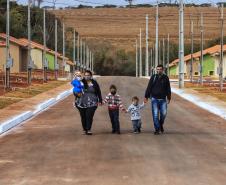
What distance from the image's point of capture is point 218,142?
1716cm

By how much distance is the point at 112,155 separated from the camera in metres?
14.4

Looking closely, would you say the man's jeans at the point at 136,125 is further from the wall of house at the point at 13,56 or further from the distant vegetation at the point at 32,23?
the distant vegetation at the point at 32,23

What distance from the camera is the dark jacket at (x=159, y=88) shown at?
18953mm

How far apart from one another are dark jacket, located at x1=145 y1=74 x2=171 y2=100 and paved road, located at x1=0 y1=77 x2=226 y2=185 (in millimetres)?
1068

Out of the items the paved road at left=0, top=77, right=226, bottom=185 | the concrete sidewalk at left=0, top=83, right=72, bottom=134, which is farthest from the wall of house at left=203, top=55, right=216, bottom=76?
the paved road at left=0, top=77, right=226, bottom=185

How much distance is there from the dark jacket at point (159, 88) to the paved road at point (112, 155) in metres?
1.07

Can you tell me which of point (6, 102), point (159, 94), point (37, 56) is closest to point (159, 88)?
point (159, 94)

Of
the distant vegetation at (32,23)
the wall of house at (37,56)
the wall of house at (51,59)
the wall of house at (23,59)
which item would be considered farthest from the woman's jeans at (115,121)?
the wall of house at (51,59)

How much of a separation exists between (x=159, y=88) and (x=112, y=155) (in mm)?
4942

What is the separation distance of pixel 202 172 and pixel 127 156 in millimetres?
2352

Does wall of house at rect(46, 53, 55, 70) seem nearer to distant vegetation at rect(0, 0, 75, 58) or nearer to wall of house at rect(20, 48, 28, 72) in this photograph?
distant vegetation at rect(0, 0, 75, 58)

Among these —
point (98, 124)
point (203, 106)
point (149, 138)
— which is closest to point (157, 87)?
point (149, 138)

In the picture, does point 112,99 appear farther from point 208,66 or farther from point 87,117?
point 208,66

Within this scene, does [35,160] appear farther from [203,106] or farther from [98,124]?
[203,106]
